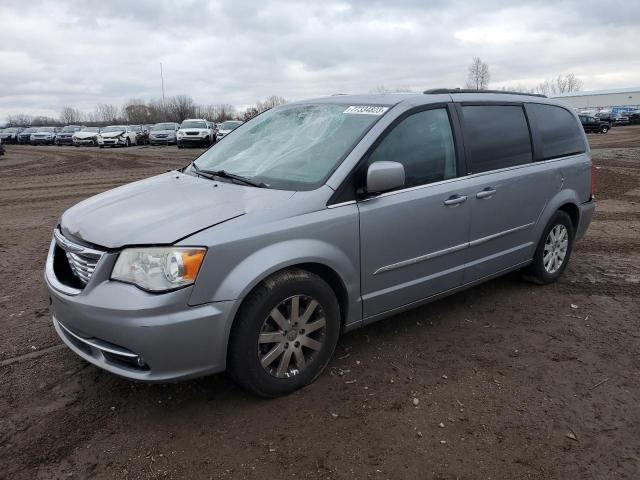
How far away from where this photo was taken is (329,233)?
317 centimetres

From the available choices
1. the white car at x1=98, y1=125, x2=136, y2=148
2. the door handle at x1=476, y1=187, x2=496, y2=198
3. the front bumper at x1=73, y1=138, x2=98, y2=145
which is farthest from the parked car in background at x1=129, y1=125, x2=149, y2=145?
the door handle at x1=476, y1=187, x2=496, y2=198

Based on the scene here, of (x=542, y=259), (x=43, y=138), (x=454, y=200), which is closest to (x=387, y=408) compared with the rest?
(x=454, y=200)

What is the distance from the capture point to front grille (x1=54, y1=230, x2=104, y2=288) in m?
2.91

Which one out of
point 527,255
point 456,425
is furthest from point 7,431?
point 527,255

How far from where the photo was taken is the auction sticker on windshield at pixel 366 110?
366 centimetres

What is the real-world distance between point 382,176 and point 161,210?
1.34 meters

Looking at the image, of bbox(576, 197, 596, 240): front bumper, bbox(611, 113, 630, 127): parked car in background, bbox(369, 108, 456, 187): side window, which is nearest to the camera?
bbox(369, 108, 456, 187): side window

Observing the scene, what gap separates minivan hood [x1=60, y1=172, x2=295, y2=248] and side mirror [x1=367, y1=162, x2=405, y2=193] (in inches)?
19.6

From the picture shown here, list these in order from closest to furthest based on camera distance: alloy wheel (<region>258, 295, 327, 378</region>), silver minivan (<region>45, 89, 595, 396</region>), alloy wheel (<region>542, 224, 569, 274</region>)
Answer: silver minivan (<region>45, 89, 595, 396</region>), alloy wheel (<region>258, 295, 327, 378</region>), alloy wheel (<region>542, 224, 569, 274</region>)

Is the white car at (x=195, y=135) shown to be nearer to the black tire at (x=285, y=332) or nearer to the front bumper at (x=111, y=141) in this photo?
the front bumper at (x=111, y=141)

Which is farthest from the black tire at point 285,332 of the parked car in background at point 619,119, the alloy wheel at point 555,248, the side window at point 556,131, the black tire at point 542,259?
the parked car in background at point 619,119

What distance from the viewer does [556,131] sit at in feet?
16.5

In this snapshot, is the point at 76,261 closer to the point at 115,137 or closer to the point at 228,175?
the point at 228,175

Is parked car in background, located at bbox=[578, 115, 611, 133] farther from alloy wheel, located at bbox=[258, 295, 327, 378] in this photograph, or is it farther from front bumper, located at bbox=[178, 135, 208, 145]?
alloy wheel, located at bbox=[258, 295, 327, 378]
